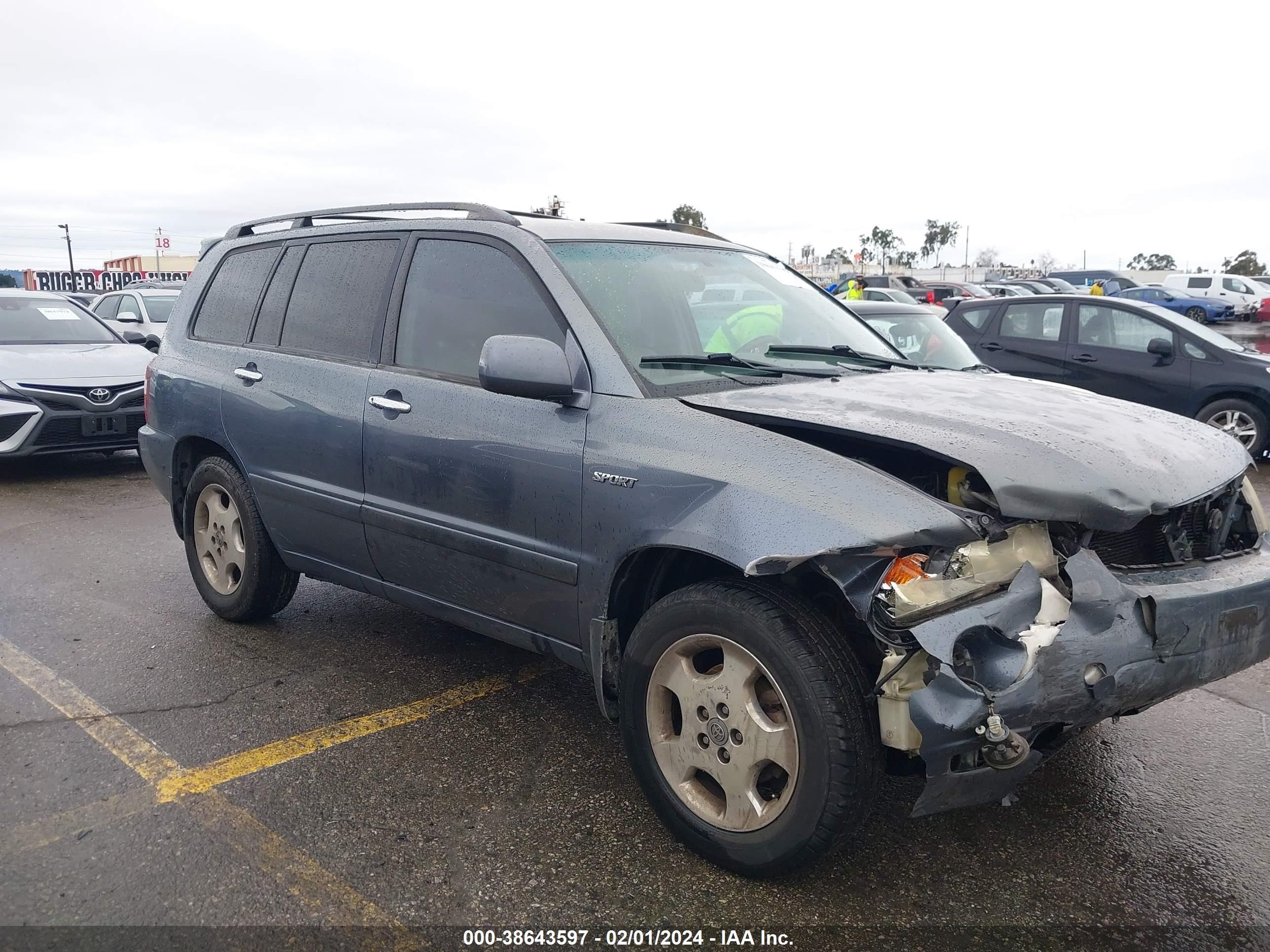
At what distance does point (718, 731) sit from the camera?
2777 mm

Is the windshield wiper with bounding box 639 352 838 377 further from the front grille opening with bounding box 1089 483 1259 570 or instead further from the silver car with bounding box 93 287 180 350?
the silver car with bounding box 93 287 180 350

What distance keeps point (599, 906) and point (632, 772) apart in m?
0.56

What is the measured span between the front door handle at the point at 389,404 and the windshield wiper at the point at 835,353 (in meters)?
1.33

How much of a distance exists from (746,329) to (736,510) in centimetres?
130

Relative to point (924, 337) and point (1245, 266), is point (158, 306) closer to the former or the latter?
point (924, 337)

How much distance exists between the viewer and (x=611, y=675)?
10.3 feet

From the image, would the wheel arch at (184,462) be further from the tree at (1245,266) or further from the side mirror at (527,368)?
the tree at (1245,266)

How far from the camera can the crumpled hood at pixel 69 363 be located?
8.59m

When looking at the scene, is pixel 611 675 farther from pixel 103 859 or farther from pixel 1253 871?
pixel 1253 871

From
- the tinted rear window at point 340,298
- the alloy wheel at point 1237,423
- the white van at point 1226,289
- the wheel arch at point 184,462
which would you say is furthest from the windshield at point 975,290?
the tinted rear window at point 340,298

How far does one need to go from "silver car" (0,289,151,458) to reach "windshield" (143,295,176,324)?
4.60m


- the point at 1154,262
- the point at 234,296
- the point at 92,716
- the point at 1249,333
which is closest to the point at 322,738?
the point at 92,716

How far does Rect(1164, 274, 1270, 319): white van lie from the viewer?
121 ft

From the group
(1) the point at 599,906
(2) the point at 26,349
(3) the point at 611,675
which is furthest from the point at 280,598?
(2) the point at 26,349
